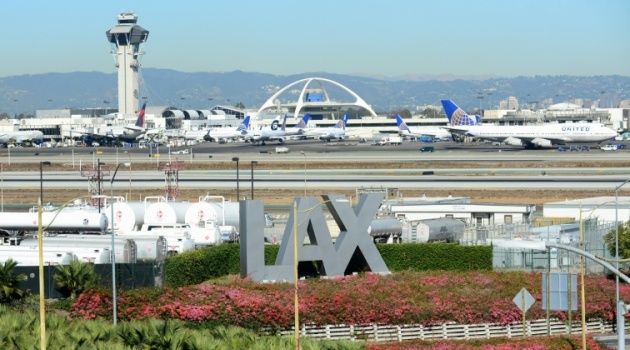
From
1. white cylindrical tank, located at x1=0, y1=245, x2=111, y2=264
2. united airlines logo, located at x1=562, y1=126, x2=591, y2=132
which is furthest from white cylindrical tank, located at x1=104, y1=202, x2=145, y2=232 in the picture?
united airlines logo, located at x1=562, y1=126, x2=591, y2=132

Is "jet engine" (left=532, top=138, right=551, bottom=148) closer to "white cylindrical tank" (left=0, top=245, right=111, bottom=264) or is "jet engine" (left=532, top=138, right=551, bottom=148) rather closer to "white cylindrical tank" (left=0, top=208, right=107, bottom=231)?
"white cylindrical tank" (left=0, top=208, right=107, bottom=231)

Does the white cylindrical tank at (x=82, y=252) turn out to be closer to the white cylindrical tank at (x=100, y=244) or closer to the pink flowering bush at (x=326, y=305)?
the white cylindrical tank at (x=100, y=244)

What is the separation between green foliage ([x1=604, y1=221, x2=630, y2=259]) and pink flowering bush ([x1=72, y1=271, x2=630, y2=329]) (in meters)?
8.07

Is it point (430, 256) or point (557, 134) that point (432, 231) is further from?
point (557, 134)

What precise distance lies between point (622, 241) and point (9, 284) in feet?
92.6

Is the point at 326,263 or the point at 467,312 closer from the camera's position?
the point at 467,312

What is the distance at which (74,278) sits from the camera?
44.6 meters

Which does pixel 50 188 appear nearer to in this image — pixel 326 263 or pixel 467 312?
pixel 326 263

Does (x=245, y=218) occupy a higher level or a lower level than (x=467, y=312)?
higher

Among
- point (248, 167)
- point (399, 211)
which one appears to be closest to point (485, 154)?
point (248, 167)

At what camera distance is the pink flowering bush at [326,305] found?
138 ft

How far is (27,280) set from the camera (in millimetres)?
46688

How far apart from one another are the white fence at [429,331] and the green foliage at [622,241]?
10531 mm

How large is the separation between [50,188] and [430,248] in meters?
55.5
